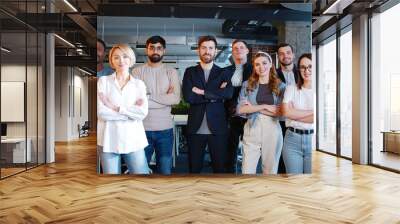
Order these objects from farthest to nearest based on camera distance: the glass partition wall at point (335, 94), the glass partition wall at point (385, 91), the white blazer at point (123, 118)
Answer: the glass partition wall at point (335, 94) → the glass partition wall at point (385, 91) → the white blazer at point (123, 118)

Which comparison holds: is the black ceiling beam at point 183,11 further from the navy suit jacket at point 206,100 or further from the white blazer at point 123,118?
the white blazer at point 123,118

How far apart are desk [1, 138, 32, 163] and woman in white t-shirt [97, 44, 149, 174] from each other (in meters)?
1.83

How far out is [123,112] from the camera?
21.4 ft

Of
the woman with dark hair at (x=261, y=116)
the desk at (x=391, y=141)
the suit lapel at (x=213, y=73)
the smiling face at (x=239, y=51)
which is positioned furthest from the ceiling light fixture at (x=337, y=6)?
the desk at (x=391, y=141)

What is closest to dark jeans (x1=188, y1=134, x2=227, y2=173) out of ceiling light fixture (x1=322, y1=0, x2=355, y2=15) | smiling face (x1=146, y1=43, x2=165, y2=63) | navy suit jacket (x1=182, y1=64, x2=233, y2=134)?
navy suit jacket (x1=182, y1=64, x2=233, y2=134)

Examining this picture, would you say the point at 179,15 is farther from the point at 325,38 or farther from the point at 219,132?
the point at 325,38

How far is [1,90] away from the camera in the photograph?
6.73 meters

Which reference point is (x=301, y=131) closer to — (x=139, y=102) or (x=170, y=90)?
(x=170, y=90)

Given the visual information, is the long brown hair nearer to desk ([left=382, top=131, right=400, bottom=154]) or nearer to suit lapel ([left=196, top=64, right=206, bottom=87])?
suit lapel ([left=196, top=64, right=206, bottom=87])

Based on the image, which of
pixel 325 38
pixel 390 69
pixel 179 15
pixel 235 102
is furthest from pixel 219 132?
pixel 325 38

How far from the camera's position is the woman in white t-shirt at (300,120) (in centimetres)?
670

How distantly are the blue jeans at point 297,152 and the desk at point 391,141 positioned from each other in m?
1.90

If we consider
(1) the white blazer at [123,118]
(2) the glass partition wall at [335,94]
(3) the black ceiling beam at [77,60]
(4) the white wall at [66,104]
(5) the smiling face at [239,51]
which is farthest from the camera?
(4) the white wall at [66,104]

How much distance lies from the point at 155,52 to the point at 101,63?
0.93m
